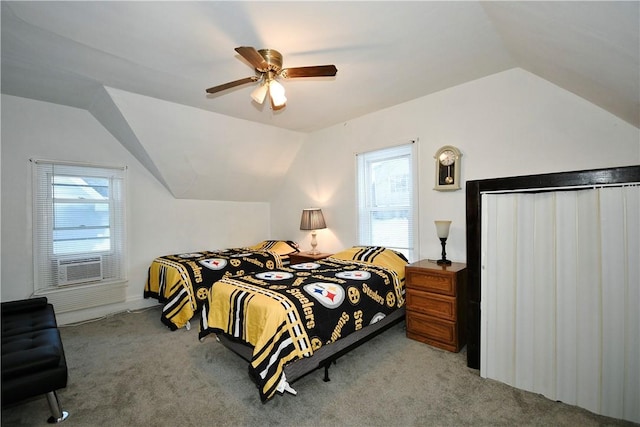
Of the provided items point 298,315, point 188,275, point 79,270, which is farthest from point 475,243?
point 79,270

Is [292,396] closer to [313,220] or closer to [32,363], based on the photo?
[32,363]

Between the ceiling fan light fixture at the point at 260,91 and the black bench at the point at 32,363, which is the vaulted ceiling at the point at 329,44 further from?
the black bench at the point at 32,363

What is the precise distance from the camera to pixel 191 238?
4469 millimetres

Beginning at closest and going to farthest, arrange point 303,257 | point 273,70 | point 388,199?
point 273,70, point 388,199, point 303,257

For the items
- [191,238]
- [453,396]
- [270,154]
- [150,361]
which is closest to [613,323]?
[453,396]

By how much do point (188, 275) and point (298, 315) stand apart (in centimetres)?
183

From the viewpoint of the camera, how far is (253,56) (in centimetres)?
185

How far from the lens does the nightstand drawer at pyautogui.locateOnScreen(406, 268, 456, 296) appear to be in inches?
101

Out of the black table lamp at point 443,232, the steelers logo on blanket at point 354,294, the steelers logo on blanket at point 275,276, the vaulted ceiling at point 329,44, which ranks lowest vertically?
the steelers logo on blanket at point 354,294

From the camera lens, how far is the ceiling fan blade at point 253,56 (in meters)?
1.75

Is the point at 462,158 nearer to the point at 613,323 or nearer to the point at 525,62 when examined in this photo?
the point at 525,62

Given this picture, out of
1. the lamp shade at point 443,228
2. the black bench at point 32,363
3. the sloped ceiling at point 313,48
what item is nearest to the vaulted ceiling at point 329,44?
the sloped ceiling at point 313,48

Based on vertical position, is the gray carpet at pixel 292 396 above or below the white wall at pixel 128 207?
below

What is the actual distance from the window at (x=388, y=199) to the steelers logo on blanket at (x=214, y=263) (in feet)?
6.01
